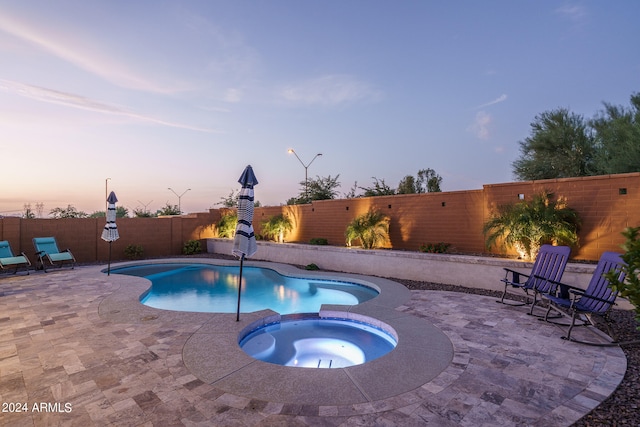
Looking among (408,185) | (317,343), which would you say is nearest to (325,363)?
(317,343)

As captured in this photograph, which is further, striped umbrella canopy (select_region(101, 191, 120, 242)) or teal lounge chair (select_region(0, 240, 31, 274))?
teal lounge chair (select_region(0, 240, 31, 274))

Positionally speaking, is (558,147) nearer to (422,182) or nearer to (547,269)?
(547,269)

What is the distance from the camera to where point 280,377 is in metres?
3.42

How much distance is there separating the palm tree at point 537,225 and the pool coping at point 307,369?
4.47 metres

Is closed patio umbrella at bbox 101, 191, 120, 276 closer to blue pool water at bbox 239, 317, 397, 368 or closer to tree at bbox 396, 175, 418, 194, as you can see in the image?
blue pool water at bbox 239, 317, 397, 368

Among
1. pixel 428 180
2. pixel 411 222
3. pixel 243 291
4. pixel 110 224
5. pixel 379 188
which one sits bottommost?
pixel 243 291

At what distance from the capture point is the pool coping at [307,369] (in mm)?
3094

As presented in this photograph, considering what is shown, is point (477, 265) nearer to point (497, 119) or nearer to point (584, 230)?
point (584, 230)

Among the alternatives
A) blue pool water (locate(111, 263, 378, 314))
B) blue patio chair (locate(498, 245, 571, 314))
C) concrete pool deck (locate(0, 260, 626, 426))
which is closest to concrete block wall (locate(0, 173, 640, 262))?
blue patio chair (locate(498, 245, 571, 314))

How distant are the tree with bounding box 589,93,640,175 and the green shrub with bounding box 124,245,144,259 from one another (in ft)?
73.0

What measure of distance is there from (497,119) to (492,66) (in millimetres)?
5065

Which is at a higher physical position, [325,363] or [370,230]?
[370,230]

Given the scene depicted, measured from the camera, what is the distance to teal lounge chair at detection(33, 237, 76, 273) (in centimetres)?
1142

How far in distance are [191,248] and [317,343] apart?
1385 cm
